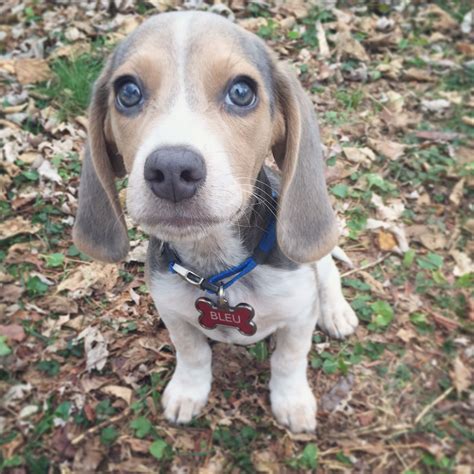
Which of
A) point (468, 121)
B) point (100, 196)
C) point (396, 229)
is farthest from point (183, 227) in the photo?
point (468, 121)

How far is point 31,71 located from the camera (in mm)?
5652

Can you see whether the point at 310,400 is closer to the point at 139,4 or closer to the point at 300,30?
the point at 300,30

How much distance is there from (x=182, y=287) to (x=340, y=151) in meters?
2.87

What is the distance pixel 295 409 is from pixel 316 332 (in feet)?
2.31

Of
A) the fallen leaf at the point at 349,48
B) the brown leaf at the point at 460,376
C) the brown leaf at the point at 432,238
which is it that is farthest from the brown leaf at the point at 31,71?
the brown leaf at the point at 460,376

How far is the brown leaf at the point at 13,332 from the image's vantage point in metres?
3.81

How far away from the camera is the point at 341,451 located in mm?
3262

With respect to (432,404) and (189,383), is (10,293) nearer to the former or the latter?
(189,383)

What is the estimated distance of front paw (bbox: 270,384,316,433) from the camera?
3293 mm

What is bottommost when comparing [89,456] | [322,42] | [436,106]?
[89,456]

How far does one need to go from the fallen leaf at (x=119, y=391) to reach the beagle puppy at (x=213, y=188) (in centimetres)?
50

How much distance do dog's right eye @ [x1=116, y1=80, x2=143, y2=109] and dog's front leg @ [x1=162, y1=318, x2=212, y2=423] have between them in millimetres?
1430

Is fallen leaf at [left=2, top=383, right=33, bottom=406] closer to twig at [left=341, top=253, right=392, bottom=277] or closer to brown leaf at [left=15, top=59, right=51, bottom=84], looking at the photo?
twig at [left=341, top=253, right=392, bottom=277]

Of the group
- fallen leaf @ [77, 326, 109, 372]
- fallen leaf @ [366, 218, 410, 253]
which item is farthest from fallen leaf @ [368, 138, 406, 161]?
fallen leaf @ [77, 326, 109, 372]
